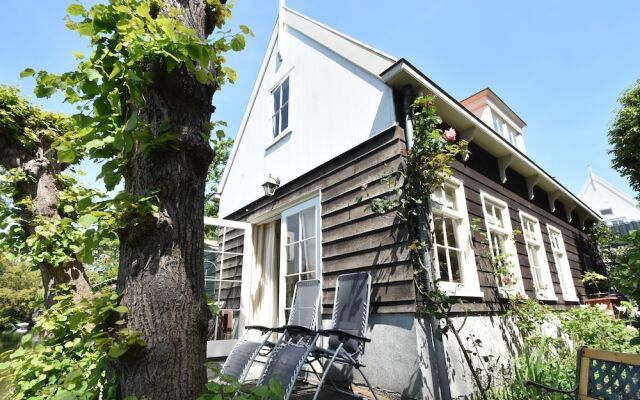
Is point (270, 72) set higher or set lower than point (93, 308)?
higher

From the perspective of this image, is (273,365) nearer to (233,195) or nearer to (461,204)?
(461,204)

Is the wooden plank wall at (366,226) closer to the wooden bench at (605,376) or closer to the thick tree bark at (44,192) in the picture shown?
the wooden bench at (605,376)

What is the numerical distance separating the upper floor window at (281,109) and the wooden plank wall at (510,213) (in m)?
3.14

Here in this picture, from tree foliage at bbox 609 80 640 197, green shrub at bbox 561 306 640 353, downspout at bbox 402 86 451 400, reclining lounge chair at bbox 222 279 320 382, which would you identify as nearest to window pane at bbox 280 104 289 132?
reclining lounge chair at bbox 222 279 320 382

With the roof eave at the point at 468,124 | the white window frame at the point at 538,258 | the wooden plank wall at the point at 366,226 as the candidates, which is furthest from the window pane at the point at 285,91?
the white window frame at the point at 538,258

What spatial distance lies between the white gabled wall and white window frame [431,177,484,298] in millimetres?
1331

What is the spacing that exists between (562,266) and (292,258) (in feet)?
19.7

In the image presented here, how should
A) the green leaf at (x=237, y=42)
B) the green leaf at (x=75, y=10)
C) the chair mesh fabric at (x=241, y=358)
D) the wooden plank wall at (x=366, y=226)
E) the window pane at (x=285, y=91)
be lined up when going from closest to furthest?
the green leaf at (x=75, y=10)
the green leaf at (x=237, y=42)
the chair mesh fabric at (x=241, y=358)
the wooden plank wall at (x=366, y=226)
the window pane at (x=285, y=91)

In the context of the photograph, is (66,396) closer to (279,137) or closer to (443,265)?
(443,265)

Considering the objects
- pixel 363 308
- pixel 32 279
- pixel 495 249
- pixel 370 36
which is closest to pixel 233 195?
pixel 370 36

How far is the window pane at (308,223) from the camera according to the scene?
4687 mm

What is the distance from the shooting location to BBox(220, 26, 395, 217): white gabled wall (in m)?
4.19

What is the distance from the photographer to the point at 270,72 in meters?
6.66

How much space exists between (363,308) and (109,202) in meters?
2.57
